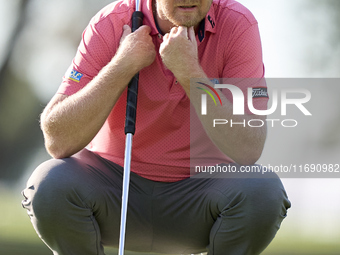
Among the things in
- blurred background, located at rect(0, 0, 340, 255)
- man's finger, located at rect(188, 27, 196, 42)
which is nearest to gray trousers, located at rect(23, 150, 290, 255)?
man's finger, located at rect(188, 27, 196, 42)

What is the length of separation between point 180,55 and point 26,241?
2590mm

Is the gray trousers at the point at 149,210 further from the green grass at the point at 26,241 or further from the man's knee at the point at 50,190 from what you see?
the green grass at the point at 26,241

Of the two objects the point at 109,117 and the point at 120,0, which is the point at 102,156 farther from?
the point at 120,0

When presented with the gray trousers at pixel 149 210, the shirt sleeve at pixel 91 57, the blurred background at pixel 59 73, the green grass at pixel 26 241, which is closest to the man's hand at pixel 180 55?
Result: the shirt sleeve at pixel 91 57

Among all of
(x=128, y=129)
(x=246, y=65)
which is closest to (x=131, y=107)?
(x=128, y=129)

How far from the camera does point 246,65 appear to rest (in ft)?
7.52

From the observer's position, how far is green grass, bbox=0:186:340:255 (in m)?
3.86

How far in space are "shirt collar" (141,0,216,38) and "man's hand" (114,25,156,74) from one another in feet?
0.26

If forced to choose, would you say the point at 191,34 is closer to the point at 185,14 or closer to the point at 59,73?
the point at 185,14

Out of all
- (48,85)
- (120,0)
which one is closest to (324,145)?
(48,85)

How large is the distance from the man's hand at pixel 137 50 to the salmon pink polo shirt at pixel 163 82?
0.09 m

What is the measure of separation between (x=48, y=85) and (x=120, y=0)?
136 inches

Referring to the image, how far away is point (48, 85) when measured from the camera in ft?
19.1

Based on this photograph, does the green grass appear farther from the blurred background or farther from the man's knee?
the man's knee
